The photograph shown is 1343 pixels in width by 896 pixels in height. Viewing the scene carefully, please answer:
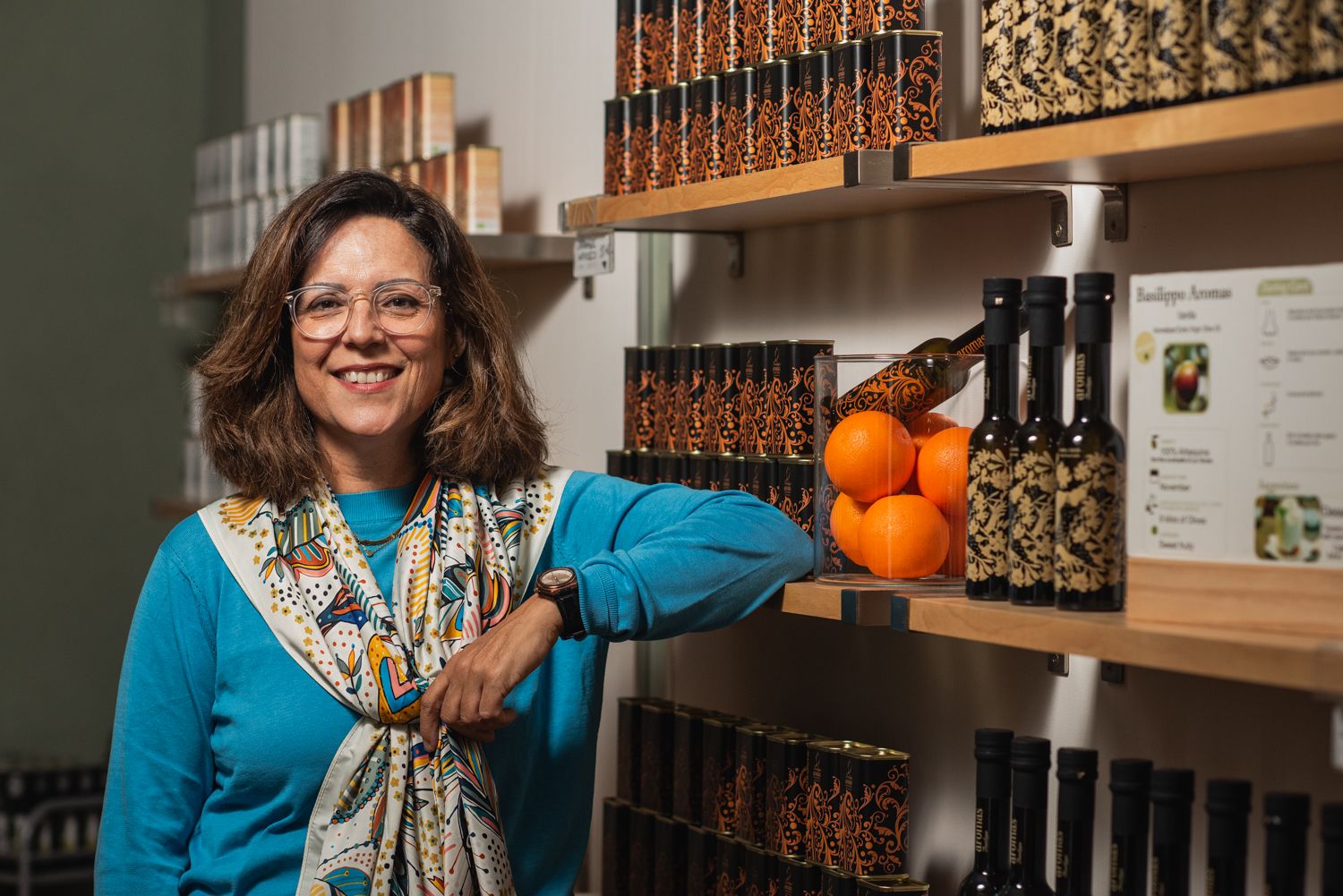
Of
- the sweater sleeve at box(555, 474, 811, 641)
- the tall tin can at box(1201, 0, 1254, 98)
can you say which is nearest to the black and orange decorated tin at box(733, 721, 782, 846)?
the sweater sleeve at box(555, 474, 811, 641)

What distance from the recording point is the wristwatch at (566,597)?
1.71m

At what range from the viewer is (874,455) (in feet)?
5.51

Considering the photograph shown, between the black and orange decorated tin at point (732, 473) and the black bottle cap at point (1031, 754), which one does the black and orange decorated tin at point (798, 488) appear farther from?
the black bottle cap at point (1031, 754)

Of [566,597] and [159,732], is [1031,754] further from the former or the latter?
[159,732]

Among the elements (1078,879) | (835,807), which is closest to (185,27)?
(835,807)

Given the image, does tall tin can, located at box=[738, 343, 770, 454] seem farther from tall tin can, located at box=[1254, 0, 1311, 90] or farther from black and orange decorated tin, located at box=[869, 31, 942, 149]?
tall tin can, located at box=[1254, 0, 1311, 90]

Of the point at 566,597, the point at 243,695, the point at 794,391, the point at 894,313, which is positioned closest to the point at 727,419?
the point at 794,391

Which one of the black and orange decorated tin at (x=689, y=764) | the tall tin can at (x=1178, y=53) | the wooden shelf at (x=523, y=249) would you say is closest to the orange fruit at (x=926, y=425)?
the tall tin can at (x=1178, y=53)

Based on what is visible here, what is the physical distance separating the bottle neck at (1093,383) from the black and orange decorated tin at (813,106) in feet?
1.57

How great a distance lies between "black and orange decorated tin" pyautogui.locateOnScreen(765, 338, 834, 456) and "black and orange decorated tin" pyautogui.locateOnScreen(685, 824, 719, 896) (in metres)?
0.54

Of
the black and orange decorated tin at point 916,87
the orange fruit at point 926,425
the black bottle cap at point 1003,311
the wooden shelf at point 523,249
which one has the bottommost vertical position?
the orange fruit at point 926,425

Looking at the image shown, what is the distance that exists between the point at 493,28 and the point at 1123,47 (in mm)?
1971

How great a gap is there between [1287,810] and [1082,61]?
26.9 inches

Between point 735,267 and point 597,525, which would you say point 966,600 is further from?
point 735,267
